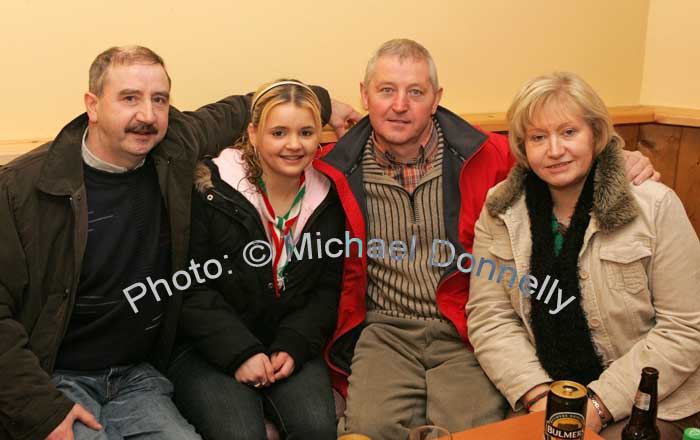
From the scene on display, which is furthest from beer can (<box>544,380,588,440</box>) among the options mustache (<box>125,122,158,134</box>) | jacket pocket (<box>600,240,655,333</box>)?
mustache (<box>125,122,158,134</box>)

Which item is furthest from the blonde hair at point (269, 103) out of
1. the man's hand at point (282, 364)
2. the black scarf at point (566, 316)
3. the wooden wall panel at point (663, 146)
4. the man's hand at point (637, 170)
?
the wooden wall panel at point (663, 146)

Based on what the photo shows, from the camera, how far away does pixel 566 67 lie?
10.7ft

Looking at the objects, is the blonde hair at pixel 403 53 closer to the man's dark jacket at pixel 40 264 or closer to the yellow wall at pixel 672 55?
the man's dark jacket at pixel 40 264

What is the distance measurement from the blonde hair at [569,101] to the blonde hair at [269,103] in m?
0.60

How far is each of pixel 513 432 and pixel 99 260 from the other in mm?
1167

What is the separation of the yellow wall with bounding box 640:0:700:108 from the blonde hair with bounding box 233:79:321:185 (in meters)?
1.94

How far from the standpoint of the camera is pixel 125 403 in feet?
6.50

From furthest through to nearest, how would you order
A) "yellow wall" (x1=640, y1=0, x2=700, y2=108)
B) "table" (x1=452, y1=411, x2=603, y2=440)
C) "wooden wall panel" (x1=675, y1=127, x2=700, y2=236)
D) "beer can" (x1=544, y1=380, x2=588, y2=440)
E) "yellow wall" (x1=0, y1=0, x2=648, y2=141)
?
"yellow wall" (x1=640, y1=0, x2=700, y2=108) → "wooden wall panel" (x1=675, y1=127, x2=700, y2=236) → "yellow wall" (x1=0, y1=0, x2=648, y2=141) → "table" (x1=452, y1=411, x2=603, y2=440) → "beer can" (x1=544, y1=380, x2=588, y2=440)

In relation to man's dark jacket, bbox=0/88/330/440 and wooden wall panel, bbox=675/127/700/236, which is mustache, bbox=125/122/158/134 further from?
wooden wall panel, bbox=675/127/700/236

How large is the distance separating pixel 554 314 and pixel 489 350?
211 millimetres

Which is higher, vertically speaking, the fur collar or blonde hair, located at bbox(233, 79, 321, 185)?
blonde hair, located at bbox(233, 79, 321, 185)

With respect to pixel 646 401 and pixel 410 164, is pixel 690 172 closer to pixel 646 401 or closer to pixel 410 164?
pixel 410 164

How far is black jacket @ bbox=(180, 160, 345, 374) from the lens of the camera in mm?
2127

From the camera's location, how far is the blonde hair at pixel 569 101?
1.97 metres
